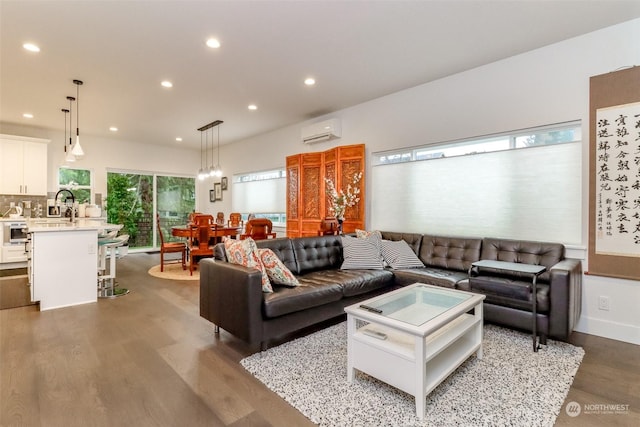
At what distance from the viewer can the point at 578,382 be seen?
2121mm

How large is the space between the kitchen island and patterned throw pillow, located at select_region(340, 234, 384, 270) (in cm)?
322

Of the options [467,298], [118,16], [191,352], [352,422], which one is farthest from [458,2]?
[191,352]

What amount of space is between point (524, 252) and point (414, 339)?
2.21 m

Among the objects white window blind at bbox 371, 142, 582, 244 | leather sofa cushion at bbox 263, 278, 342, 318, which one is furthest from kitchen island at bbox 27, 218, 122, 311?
white window blind at bbox 371, 142, 582, 244

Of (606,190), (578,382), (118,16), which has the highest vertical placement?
(118,16)

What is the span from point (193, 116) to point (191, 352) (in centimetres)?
450

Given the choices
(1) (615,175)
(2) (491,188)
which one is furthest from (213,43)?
(1) (615,175)

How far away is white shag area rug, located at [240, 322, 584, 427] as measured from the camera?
1750 mm

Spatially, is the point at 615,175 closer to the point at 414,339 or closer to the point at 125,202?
the point at 414,339

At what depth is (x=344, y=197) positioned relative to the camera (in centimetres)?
485

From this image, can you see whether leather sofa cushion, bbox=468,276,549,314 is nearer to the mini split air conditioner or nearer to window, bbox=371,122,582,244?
window, bbox=371,122,582,244

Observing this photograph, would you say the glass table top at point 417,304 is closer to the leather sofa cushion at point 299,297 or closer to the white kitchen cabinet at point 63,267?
the leather sofa cushion at point 299,297

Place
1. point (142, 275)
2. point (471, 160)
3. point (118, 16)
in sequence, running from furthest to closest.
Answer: point (142, 275) → point (471, 160) → point (118, 16)

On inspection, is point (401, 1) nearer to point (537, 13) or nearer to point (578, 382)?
point (537, 13)
